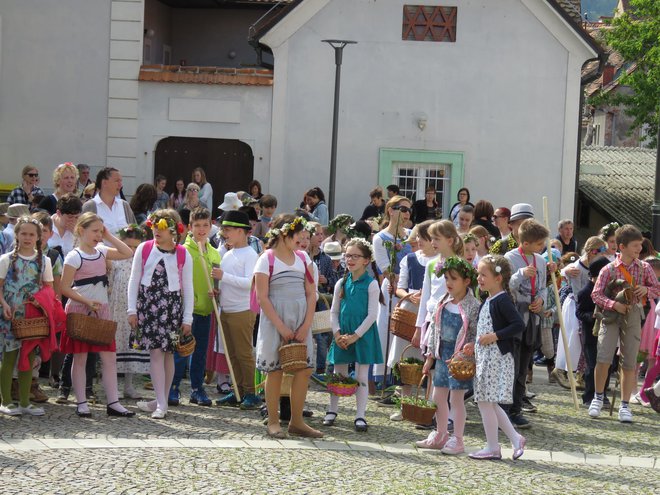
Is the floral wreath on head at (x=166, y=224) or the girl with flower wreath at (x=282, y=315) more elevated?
the floral wreath on head at (x=166, y=224)

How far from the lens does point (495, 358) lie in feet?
30.9

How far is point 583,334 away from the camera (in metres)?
12.5

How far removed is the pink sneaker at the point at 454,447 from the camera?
9469mm

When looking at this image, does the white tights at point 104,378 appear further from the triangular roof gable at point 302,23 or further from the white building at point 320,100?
the triangular roof gable at point 302,23

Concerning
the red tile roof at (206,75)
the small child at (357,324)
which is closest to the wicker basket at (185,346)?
the small child at (357,324)

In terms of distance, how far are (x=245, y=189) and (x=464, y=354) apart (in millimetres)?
15083

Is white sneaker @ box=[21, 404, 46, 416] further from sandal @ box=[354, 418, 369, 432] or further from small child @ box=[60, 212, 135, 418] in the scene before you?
sandal @ box=[354, 418, 369, 432]

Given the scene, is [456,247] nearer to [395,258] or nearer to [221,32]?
[395,258]

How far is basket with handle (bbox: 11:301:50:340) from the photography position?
34.0ft

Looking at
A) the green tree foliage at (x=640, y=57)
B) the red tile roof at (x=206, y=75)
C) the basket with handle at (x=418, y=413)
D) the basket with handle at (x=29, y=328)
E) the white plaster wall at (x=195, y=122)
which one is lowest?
the basket with handle at (x=418, y=413)

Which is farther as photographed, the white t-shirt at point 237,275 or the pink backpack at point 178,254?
the white t-shirt at point 237,275

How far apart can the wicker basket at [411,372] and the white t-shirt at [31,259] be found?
3.17 m

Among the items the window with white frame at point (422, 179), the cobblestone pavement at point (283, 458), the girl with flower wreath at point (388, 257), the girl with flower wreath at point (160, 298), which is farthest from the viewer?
the window with white frame at point (422, 179)

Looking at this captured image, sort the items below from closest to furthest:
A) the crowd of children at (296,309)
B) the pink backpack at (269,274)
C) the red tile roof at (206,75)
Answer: the crowd of children at (296,309), the pink backpack at (269,274), the red tile roof at (206,75)
